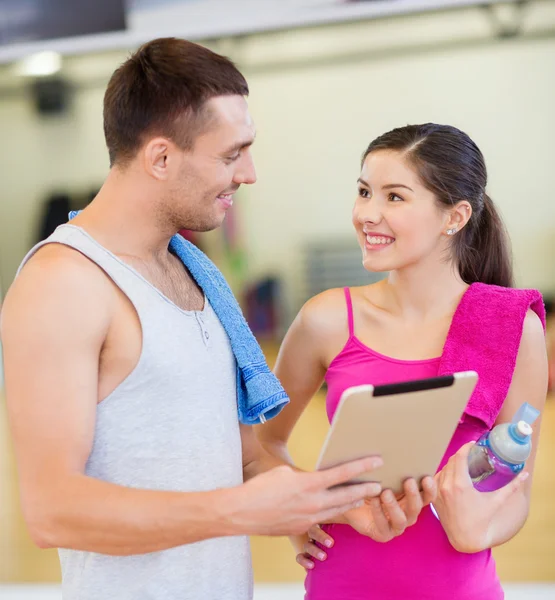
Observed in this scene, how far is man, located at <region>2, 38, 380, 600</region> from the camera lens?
113 cm

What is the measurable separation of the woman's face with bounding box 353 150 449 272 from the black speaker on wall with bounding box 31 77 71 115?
361 centimetres

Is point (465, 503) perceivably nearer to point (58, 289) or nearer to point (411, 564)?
point (411, 564)

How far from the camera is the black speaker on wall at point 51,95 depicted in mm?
4887

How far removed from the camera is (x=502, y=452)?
1.35m

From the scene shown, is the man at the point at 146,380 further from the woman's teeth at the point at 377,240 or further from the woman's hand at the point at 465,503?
the woman's teeth at the point at 377,240

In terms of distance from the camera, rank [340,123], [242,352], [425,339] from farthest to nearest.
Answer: [340,123] → [425,339] → [242,352]

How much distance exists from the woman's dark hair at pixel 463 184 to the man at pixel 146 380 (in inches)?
17.8

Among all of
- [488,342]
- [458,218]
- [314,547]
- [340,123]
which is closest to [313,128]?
[340,123]

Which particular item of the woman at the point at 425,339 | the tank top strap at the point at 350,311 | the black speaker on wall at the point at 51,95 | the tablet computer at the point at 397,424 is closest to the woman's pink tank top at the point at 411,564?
the woman at the point at 425,339

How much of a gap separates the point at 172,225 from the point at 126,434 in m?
0.35

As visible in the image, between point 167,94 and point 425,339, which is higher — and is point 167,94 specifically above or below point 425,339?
above

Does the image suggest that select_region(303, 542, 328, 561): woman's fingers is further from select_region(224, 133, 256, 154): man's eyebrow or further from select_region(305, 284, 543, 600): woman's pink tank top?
select_region(224, 133, 256, 154): man's eyebrow

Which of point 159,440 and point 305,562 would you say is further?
point 305,562

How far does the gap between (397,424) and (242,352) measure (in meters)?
0.39
